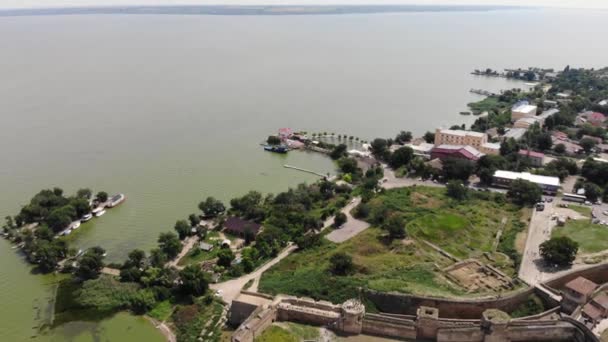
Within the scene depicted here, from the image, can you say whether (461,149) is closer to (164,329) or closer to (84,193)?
(164,329)

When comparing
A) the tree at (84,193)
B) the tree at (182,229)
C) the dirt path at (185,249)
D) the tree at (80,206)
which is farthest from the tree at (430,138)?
the tree at (80,206)

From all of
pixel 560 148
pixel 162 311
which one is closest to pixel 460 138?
pixel 560 148

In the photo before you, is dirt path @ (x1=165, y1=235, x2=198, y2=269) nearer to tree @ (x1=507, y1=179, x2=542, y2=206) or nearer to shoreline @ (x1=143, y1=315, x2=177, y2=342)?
shoreline @ (x1=143, y1=315, x2=177, y2=342)

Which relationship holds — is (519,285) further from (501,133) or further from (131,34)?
(131,34)

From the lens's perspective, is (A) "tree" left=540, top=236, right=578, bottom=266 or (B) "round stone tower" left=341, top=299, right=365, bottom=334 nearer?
(B) "round stone tower" left=341, top=299, right=365, bottom=334

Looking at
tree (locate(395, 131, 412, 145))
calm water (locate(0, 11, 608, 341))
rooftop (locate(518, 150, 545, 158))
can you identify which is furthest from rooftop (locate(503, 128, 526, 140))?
tree (locate(395, 131, 412, 145))

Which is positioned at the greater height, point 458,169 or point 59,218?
point 458,169
